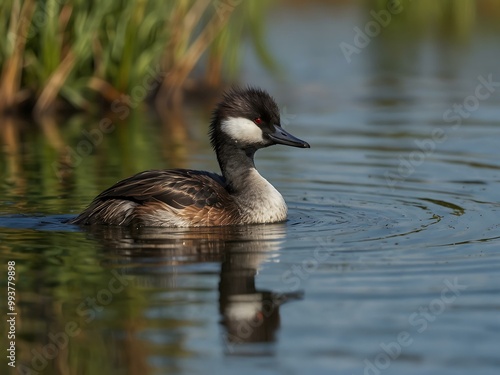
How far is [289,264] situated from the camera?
8.36 meters

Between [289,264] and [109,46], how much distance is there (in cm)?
910

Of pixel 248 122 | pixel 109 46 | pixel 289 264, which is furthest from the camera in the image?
pixel 109 46

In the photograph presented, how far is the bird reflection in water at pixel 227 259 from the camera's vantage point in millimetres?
6816

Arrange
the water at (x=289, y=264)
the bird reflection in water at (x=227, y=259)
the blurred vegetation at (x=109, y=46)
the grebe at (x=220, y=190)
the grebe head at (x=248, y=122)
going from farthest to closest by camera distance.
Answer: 1. the blurred vegetation at (x=109, y=46)
2. the grebe head at (x=248, y=122)
3. the grebe at (x=220, y=190)
4. the bird reflection in water at (x=227, y=259)
5. the water at (x=289, y=264)

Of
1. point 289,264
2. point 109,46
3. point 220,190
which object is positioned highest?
point 109,46

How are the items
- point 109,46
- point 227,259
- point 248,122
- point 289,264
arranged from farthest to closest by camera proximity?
point 109,46 → point 248,122 → point 227,259 → point 289,264

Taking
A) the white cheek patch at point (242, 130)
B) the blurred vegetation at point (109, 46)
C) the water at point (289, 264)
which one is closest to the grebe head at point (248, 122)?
the white cheek patch at point (242, 130)

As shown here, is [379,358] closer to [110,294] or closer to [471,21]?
[110,294]

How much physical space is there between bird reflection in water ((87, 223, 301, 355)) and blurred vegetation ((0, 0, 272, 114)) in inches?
258

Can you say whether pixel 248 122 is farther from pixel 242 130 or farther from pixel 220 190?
pixel 220 190

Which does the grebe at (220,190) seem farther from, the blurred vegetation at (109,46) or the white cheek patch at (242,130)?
the blurred vegetation at (109,46)

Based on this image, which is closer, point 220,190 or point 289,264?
point 289,264

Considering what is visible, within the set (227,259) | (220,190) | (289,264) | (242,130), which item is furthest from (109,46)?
(289,264)

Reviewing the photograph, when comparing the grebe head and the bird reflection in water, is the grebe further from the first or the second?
the bird reflection in water
